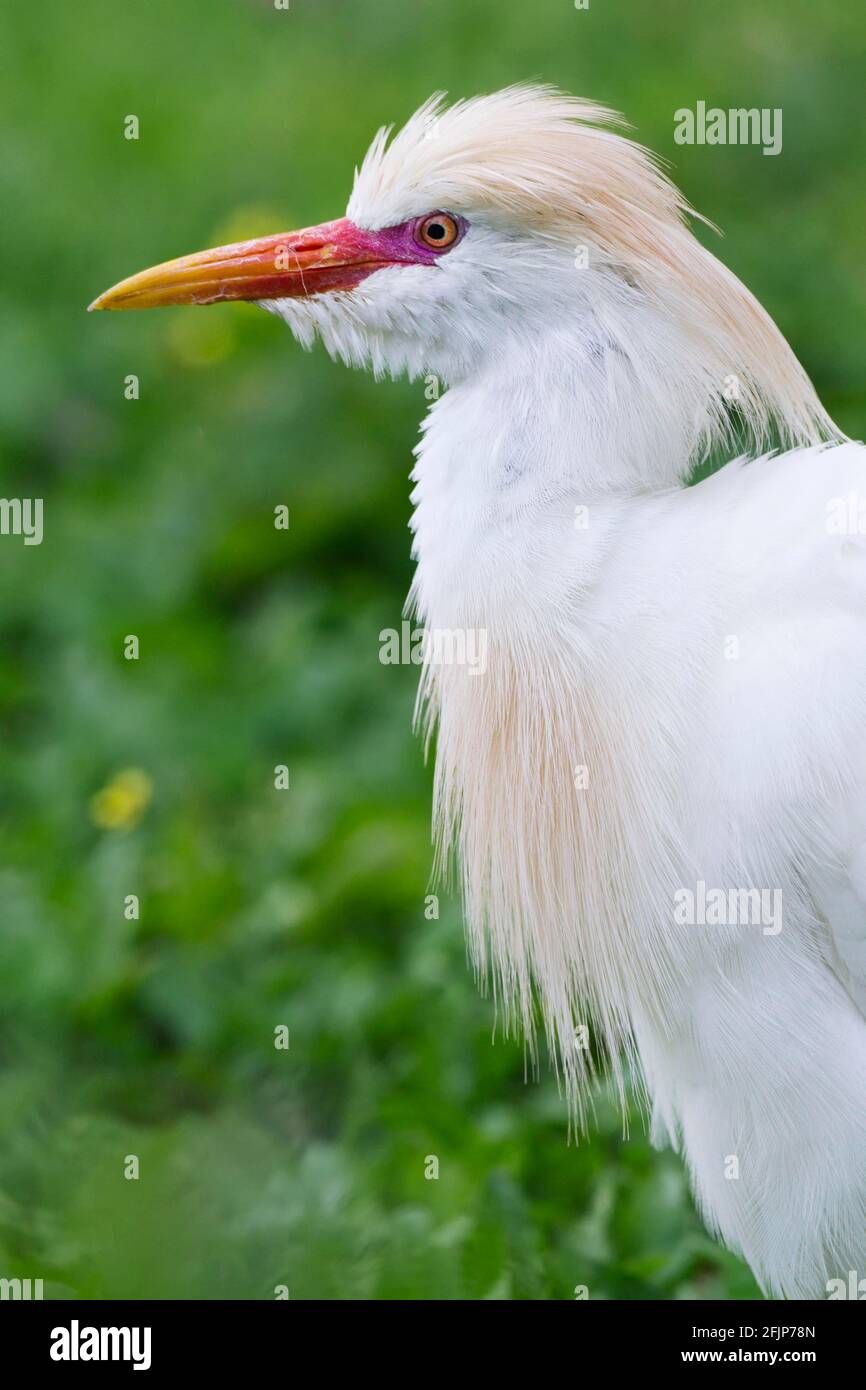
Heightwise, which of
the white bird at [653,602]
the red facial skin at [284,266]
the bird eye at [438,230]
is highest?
the red facial skin at [284,266]

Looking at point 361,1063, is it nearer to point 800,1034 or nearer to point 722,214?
point 800,1034

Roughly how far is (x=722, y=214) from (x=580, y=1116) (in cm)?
361

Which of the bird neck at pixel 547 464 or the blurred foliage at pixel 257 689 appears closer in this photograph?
the bird neck at pixel 547 464

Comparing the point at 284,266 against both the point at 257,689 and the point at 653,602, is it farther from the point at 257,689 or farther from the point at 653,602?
the point at 257,689

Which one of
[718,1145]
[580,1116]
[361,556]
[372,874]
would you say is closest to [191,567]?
[361,556]

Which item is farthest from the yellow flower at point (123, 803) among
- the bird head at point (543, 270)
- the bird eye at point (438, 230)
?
the bird eye at point (438, 230)

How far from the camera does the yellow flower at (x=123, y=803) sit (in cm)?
340

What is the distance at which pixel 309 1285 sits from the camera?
90.2 inches

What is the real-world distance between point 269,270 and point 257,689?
1903 mm

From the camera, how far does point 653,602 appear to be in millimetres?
1964

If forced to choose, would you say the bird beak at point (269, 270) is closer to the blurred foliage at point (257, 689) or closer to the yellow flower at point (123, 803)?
the blurred foliage at point (257, 689)

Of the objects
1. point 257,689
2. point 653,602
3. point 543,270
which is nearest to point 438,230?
point 543,270

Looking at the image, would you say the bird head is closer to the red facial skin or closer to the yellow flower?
the red facial skin

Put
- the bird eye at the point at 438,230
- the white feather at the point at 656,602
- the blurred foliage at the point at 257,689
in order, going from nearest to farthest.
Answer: the white feather at the point at 656,602
the bird eye at the point at 438,230
the blurred foliage at the point at 257,689
